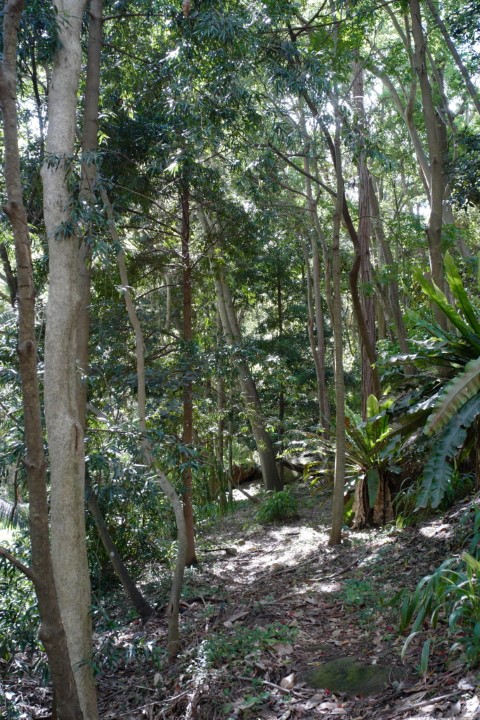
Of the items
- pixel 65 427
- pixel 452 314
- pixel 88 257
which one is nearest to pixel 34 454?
pixel 65 427

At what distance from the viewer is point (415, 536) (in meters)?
7.44

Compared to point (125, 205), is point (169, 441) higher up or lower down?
lower down

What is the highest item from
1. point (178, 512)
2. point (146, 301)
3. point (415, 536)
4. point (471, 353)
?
point (146, 301)

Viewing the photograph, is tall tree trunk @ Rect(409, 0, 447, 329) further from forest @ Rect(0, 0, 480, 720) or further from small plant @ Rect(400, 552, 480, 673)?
small plant @ Rect(400, 552, 480, 673)

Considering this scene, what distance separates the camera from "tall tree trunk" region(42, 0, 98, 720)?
16.4 feet

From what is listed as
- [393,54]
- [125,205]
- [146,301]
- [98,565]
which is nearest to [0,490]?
[146,301]

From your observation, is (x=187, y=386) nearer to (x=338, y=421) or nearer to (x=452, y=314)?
(x=338, y=421)

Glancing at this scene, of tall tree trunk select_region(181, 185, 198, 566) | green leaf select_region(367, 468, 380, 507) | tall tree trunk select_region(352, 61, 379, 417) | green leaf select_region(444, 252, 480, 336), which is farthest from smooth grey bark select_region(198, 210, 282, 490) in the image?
green leaf select_region(444, 252, 480, 336)

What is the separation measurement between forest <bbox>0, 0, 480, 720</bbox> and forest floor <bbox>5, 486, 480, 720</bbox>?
27 millimetres

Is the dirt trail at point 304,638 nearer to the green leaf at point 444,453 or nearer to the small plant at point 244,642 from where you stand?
the small plant at point 244,642

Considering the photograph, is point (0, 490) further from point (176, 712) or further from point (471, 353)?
point (471, 353)

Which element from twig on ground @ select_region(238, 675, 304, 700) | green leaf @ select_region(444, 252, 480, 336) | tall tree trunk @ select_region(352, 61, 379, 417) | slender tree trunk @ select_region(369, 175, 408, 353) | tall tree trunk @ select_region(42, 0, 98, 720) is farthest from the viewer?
slender tree trunk @ select_region(369, 175, 408, 353)

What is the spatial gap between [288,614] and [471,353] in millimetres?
3310

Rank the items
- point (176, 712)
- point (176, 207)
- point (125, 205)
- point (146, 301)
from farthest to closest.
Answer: point (146, 301)
point (176, 207)
point (125, 205)
point (176, 712)
